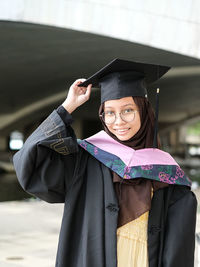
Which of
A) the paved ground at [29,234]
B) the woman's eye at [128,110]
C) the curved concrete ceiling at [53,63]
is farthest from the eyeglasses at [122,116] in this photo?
the curved concrete ceiling at [53,63]

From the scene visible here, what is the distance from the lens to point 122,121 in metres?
2.13

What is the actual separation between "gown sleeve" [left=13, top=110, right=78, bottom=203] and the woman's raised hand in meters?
0.04

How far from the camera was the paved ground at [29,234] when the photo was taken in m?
4.84

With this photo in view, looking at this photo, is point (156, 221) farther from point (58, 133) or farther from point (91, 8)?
point (91, 8)

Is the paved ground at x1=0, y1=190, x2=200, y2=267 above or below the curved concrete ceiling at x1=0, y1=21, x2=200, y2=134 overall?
below

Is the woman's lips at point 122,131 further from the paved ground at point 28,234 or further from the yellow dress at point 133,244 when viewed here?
the paved ground at point 28,234

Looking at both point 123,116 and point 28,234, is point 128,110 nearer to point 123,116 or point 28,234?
point 123,116

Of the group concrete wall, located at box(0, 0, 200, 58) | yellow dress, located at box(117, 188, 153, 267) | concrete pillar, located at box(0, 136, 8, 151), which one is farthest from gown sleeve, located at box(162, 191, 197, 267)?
concrete pillar, located at box(0, 136, 8, 151)

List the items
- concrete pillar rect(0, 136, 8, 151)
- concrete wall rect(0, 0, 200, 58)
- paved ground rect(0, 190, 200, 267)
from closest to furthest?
paved ground rect(0, 190, 200, 267)
concrete wall rect(0, 0, 200, 58)
concrete pillar rect(0, 136, 8, 151)

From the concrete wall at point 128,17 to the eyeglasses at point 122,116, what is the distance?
9.08m

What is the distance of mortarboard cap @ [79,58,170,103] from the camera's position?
2.20m

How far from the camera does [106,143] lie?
2189 mm

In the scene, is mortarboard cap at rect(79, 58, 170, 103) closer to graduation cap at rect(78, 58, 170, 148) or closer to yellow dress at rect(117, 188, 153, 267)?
graduation cap at rect(78, 58, 170, 148)

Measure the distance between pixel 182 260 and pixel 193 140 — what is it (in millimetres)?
63472
